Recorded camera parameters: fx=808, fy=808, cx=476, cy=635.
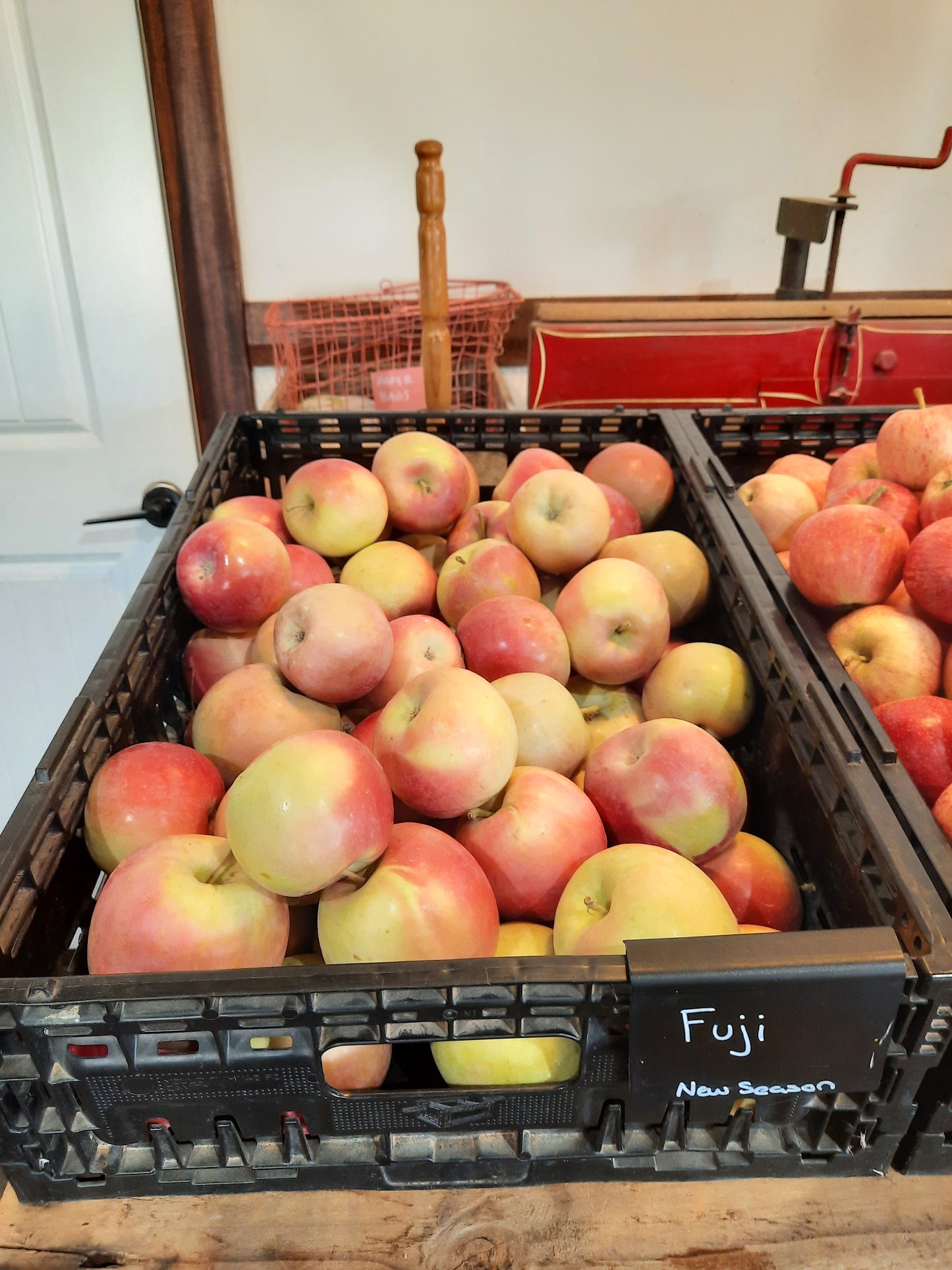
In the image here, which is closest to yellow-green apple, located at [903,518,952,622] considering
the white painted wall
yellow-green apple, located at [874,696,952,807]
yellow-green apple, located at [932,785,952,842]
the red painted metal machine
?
yellow-green apple, located at [874,696,952,807]

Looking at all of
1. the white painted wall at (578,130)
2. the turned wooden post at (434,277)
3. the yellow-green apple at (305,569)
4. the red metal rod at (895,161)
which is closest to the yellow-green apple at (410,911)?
the yellow-green apple at (305,569)

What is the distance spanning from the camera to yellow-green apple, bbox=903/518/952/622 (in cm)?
76

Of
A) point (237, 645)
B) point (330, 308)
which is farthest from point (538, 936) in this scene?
point (330, 308)

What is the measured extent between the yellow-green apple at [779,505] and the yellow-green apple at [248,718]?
604 mm

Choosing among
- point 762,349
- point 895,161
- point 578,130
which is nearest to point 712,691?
point 762,349

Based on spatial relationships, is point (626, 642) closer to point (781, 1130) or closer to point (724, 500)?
point (724, 500)

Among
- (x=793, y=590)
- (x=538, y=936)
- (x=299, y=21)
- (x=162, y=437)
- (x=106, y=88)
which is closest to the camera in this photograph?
(x=538, y=936)

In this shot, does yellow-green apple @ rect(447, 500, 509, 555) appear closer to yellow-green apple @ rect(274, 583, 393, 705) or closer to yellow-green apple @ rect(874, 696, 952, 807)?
yellow-green apple @ rect(274, 583, 393, 705)

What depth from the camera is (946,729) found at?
0.68 metres

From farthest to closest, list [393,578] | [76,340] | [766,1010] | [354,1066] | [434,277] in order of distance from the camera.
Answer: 1. [76,340]
2. [434,277]
3. [393,578]
4. [354,1066]
5. [766,1010]

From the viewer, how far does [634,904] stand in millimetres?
566

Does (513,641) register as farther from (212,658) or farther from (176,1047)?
(176,1047)

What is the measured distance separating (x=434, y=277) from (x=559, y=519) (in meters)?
0.53

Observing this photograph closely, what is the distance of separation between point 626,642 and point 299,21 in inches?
81.7
